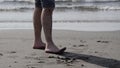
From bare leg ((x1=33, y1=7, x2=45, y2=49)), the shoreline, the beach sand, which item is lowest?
the shoreline

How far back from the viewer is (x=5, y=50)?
16.6 feet

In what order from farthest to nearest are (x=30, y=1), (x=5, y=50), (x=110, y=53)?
(x=30, y=1) < (x=5, y=50) < (x=110, y=53)

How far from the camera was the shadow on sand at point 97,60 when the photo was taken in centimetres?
407

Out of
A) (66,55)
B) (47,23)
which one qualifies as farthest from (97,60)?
(47,23)

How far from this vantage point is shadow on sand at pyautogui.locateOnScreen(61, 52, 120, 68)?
407 cm

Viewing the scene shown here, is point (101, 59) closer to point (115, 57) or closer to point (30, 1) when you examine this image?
point (115, 57)

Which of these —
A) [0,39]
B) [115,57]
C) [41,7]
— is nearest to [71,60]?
[115,57]

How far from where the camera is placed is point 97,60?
4.32 m

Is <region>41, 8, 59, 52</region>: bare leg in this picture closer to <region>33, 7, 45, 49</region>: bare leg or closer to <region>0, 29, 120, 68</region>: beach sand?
<region>0, 29, 120, 68</region>: beach sand

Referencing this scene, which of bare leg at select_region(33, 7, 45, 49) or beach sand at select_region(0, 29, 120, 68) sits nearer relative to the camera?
beach sand at select_region(0, 29, 120, 68)

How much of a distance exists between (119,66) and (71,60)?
0.63 metres

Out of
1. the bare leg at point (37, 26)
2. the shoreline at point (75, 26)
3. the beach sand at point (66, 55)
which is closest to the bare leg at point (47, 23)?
the beach sand at point (66, 55)

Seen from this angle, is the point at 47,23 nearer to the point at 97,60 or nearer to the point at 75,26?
the point at 97,60

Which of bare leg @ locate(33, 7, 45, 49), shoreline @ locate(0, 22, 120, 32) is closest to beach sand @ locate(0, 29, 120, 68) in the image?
bare leg @ locate(33, 7, 45, 49)
